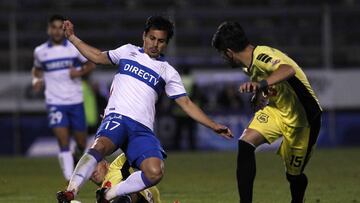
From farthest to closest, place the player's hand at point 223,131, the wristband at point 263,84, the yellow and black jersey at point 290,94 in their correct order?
the yellow and black jersey at point 290,94
the player's hand at point 223,131
the wristband at point 263,84

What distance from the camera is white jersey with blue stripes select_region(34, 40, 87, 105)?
1564 cm

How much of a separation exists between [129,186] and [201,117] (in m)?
1.04

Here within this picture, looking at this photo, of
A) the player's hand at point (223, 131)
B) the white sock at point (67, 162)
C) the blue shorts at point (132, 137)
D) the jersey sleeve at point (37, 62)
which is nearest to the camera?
the player's hand at point (223, 131)

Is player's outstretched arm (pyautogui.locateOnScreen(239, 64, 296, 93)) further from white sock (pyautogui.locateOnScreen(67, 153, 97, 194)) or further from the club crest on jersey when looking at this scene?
white sock (pyautogui.locateOnScreen(67, 153, 97, 194))

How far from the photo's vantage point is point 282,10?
26.9 meters

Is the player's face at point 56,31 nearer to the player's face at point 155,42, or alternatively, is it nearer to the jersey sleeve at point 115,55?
the jersey sleeve at point 115,55

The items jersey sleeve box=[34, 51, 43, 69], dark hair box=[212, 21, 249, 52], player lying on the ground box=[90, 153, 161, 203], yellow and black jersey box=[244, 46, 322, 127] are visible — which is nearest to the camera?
dark hair box=[212, 21, 249, 52]

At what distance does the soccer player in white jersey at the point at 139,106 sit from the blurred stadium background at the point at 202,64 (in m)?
14.7

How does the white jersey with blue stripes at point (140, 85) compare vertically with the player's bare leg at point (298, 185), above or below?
above

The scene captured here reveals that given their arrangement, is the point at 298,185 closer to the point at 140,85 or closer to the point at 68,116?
the point at 140,85

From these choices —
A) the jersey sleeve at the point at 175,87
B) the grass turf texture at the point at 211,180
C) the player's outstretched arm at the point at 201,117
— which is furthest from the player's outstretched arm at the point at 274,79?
the grass turf texture at the point at 211,180

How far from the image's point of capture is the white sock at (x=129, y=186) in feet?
30.8

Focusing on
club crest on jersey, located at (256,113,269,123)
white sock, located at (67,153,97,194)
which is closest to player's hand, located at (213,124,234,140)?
club crest on jersey, located at (256,113,269,123)

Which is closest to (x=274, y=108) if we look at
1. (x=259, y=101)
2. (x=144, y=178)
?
(x=259, y=101)
